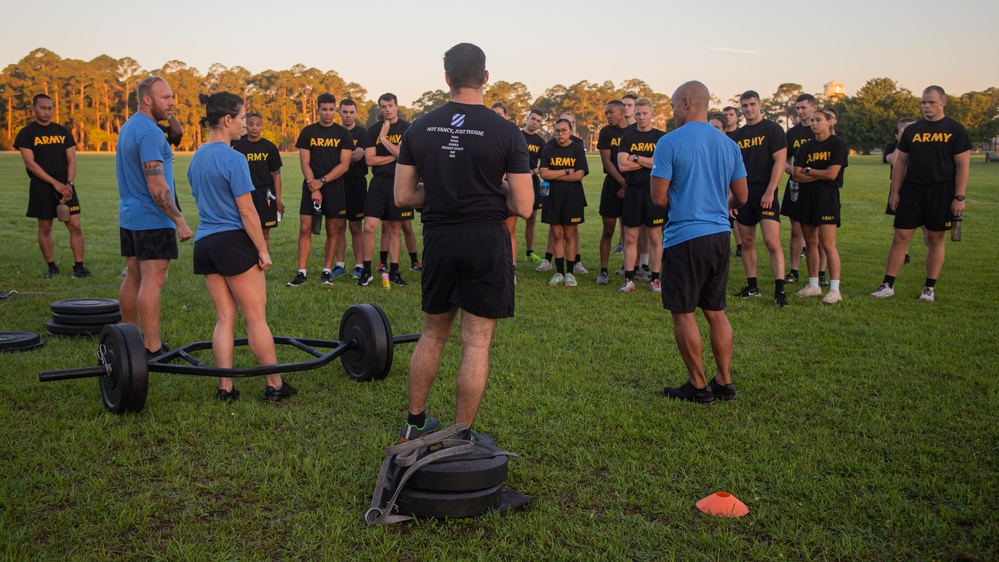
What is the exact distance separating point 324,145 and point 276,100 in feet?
377

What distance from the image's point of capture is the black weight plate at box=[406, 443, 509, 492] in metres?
3.49

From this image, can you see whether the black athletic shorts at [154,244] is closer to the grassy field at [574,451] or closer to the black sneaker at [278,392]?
the grassy field at [574,451]

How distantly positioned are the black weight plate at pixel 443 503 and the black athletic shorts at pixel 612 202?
7370mm

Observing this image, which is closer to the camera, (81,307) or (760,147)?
(81,307)

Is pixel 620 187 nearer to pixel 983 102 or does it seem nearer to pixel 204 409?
pixel 204 409

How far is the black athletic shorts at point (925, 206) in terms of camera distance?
8742mm

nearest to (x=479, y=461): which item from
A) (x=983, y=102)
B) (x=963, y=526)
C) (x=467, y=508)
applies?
(x=467, y=508)

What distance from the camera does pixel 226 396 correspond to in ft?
17.3

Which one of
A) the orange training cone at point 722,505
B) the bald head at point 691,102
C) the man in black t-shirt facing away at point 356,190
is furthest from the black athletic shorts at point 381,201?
the orange training cone at point 722,505

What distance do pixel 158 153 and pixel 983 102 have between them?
93.0m

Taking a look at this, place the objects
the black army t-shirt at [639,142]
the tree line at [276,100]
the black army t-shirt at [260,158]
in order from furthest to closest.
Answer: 1. the tree line at [276,100]
2. the black army t-shirt at [260,158]
3. the black army t-shirt at [639,142]

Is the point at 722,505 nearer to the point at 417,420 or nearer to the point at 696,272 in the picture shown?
the point at 417,420

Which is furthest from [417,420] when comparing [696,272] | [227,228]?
[696,272]

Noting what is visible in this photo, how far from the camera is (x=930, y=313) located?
814cm
